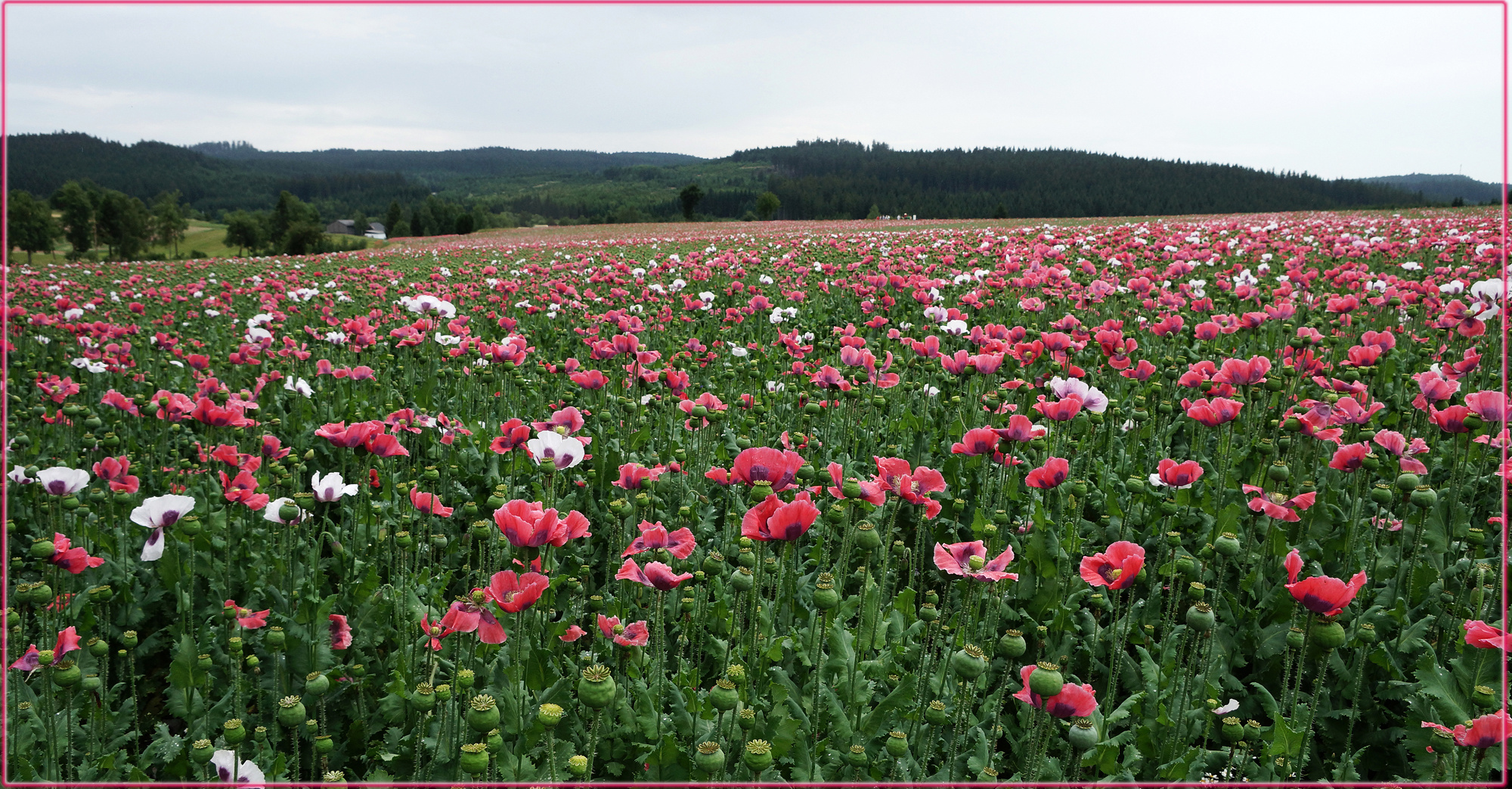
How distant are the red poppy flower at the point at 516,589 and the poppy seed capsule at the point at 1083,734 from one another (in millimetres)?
1389

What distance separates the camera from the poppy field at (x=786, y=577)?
2340 mm

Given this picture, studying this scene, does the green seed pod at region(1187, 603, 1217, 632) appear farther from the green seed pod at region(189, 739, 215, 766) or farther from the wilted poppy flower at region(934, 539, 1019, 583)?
the green seed pod at region(189, 739, 215, 766)

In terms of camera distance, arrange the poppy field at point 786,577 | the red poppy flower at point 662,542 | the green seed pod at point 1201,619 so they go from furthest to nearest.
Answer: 1. the red poppy flower at point 662,542
2. the poppy field at point 786,577
3. the green seed pod at point 1201,619

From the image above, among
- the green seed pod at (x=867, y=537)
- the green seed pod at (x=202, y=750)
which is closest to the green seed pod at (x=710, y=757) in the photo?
the green seed pod at (x=867, y=537)

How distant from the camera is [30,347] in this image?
8648 mm

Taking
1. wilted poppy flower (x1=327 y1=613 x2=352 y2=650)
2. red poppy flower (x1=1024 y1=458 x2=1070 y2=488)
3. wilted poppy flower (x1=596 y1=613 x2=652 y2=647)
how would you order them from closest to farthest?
wilted poppy flower (x1=596 y1=613 x2=652 y2=647) → wilted poppy flower (x1=327 y1=613 x2=352 y2=650) → red poppy flower (x1=1024 y1=458 x2=1070 y2=488)

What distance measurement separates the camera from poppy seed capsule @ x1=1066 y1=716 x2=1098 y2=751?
73.1 inches

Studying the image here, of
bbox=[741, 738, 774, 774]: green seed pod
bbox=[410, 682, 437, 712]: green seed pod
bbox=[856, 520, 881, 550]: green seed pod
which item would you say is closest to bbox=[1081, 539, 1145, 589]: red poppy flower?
bbox=[856, 520, 881, 550]: green seed pod

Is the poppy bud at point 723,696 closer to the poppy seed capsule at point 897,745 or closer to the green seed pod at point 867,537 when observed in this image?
the poppy seed capsule at point 897,745

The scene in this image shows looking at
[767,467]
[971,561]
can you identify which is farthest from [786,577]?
[971,561]

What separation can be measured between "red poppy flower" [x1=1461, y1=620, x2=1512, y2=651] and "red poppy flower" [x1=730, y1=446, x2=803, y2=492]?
186 cm

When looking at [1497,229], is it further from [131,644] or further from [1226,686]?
[131,644]

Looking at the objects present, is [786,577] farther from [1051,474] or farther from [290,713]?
[290,713]

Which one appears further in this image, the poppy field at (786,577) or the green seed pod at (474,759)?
the poppy field at (786,577)
